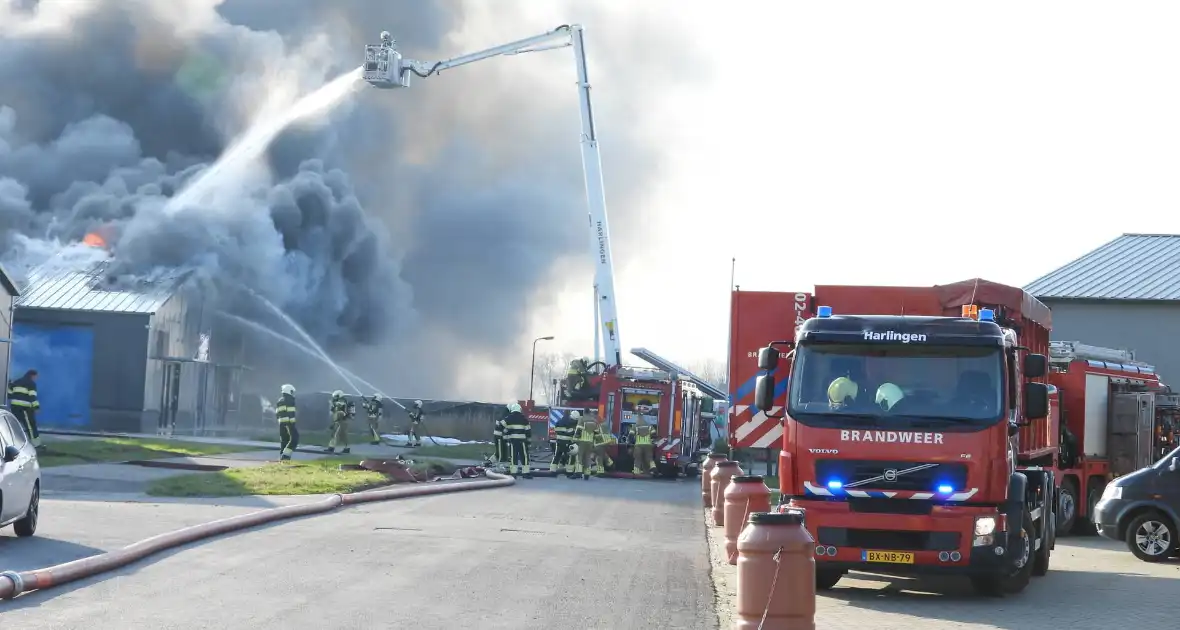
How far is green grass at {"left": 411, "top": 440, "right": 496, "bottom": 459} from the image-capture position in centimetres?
3839

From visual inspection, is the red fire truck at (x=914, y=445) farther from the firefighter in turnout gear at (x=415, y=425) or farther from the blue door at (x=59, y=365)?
the blue door at (x=59, y=365)

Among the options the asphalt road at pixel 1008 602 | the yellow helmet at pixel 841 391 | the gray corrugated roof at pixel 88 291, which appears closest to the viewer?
the asphalt road at pixel 1008 602

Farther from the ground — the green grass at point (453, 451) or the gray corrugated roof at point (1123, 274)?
the gray corrugated roof at point (1123, 274)

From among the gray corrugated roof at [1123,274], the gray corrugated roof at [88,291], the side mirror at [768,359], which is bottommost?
the side mirror at [768,359]

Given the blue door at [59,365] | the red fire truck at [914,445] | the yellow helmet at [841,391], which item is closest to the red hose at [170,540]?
the red fire truck at [914,445]

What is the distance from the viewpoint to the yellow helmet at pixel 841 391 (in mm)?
12414

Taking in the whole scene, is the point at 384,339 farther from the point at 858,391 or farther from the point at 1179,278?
the point at 858,391

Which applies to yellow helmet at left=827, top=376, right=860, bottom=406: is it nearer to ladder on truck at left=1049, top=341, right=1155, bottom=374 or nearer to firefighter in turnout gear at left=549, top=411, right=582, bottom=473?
ladder on truck at left=1049, top=341, right=1155, bottom=374

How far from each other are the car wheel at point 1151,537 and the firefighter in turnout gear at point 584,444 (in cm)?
1529

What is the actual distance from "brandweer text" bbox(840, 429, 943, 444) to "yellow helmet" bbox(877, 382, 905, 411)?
0.27m

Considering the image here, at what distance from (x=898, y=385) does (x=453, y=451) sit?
29.7 m

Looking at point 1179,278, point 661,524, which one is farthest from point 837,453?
point 1179,278

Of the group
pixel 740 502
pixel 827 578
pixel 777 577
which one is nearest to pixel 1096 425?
pixel 740 502

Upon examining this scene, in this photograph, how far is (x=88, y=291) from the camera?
139 feet
